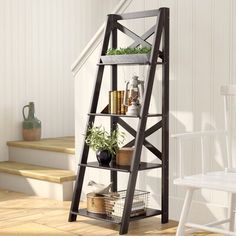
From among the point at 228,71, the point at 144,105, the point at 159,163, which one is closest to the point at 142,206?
the point at 159,163

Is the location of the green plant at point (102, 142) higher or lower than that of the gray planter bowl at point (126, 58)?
lower

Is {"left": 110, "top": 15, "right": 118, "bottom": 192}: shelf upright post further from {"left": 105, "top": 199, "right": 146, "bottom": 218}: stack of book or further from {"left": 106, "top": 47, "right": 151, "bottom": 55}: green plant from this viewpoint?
{"left": 105, "top": 199, "right": 146, "bottom": 218}: stack of book

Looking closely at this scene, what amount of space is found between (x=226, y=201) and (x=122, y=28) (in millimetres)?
1334

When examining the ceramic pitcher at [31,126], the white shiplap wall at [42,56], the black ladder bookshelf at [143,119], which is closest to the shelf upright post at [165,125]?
the black ladder bookshelf at [143,119]

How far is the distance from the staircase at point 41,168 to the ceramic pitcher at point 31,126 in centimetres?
10

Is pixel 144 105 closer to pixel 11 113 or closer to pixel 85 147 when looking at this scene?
pixel 85 147

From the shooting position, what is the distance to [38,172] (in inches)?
186

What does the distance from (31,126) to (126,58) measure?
1.95 m

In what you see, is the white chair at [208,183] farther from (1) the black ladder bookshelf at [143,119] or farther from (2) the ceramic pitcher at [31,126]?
(2) the ceramic pitcher at [31,126]

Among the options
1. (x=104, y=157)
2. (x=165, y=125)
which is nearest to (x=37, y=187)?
(x=104, y=157)

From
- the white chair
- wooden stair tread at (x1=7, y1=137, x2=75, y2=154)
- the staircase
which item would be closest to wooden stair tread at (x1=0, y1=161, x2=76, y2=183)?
the staircase

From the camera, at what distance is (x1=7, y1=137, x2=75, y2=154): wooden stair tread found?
4.84 metres

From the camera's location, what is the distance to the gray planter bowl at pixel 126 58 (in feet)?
11.9

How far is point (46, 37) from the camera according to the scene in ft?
18.6
